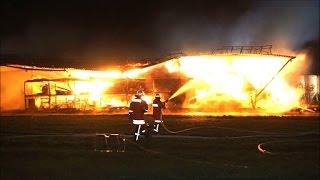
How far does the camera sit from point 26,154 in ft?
42.6

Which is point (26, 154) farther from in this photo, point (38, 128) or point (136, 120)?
point (38, 128)

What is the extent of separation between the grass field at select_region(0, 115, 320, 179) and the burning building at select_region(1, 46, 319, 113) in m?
5.45

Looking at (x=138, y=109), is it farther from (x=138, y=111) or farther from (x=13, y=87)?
(x=13, y=87)

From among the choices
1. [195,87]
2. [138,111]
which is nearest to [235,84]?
[195,87]

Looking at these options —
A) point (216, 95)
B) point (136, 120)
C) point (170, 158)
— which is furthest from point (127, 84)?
point (170, 158)

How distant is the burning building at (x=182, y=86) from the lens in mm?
25891

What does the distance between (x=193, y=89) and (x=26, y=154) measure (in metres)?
15.5

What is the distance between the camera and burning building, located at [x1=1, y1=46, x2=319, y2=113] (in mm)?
25891

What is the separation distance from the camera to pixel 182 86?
26.8 meters

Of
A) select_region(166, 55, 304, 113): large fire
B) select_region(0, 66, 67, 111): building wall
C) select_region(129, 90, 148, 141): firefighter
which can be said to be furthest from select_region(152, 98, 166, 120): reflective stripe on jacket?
select_region(0, 66, 67, 111): building wall

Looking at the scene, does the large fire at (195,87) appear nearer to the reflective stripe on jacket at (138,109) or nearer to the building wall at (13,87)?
the building wall at (13,87)

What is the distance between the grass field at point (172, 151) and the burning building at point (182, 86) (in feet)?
17.9

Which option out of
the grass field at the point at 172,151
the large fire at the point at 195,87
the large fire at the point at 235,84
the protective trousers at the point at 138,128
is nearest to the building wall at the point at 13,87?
the large fire at the point at 195,87

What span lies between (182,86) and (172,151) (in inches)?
541
